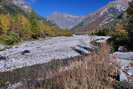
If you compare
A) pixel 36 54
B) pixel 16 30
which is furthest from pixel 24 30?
pixel 36 54

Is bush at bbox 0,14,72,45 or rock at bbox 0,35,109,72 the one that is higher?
bush at bbox 0,14,72,45

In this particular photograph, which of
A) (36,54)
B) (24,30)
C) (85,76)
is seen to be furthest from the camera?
(24,30)

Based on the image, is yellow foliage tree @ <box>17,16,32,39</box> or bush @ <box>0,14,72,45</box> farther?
yellow foliage tree @ <box>17,16,32,39</box>

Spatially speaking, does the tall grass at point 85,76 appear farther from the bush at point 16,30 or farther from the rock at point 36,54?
the bush at point 16,30

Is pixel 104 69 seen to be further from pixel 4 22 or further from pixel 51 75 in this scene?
pixel 4 22

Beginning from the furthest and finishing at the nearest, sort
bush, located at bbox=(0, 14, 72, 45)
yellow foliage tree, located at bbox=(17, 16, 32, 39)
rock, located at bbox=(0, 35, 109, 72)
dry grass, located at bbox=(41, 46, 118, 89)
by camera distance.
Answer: yellow foliage tree, located at bbox=(17, 16, 32, 39) < bush, located at bbox=(0, 14, 72, 45) < rock, located at bbox=(0, 35, 109, 72) < dry grass, located at bbox=(41, 46, 118, 89)

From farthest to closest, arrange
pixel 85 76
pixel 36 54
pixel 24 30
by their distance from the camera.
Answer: pixel 24 30
pixel 36 54
pixel 85 76

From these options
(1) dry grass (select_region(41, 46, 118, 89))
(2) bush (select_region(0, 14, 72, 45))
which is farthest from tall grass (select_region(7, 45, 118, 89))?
(2) bush (select_region(0, 14, 72, 45))

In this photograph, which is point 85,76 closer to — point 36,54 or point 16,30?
point 36,54

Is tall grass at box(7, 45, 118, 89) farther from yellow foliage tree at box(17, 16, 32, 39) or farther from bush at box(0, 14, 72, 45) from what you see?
yellow foliage tree at box(17, 16, 32, 39)

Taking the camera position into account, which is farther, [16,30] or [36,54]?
[16,30]

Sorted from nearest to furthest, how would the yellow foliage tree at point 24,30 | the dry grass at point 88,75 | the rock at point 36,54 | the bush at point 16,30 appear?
1. the dry grass at point 88,75
2. the rock at point 36,54
3. the bush at point 16,30
4. the yellow foliage tree at point 24,30

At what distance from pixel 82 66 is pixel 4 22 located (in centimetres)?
6097

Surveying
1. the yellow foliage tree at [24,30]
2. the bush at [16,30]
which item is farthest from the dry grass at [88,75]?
the yellow foliage tree at [24,30]
